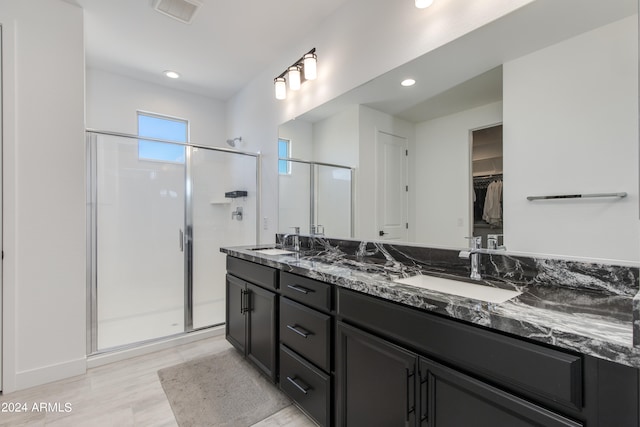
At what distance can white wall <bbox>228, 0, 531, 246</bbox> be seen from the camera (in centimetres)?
149

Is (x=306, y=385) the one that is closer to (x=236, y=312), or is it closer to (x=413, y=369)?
(x=413, y=369)

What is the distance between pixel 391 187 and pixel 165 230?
2.56 m

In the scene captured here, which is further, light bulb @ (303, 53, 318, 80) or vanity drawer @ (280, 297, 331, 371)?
light bulb @ (303, 53, 318, 80)

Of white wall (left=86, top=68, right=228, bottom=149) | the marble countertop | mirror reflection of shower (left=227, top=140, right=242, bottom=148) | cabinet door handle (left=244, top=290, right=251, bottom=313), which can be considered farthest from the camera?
mirror reflection of shower (left=227, top=140, right=242, bottom=148)

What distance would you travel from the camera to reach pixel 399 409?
1.09 meters

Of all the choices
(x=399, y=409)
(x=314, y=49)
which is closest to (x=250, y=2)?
(x=314, y=49)

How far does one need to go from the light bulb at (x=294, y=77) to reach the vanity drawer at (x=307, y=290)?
5.50 feet

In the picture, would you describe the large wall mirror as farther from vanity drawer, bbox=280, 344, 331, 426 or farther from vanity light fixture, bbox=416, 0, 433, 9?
vanity drawer, bbox=280, 344, 331, 426

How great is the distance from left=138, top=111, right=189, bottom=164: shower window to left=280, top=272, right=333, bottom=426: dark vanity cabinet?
7.20 feet

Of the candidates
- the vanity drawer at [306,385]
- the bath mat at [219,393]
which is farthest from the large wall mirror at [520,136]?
the bath mat at [219,393]

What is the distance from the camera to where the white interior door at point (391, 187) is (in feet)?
6.01

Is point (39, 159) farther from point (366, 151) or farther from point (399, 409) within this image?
point (399, 409)

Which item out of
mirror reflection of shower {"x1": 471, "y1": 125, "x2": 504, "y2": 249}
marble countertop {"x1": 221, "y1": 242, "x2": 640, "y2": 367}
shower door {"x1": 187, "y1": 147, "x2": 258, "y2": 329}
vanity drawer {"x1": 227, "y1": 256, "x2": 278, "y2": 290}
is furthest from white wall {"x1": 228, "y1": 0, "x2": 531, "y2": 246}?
marble countertop {"x1": 221, "y1": 242, "x2": 640, "y2": 367}

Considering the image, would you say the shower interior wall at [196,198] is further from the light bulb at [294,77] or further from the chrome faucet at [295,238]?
the light bulb at [294,77]
